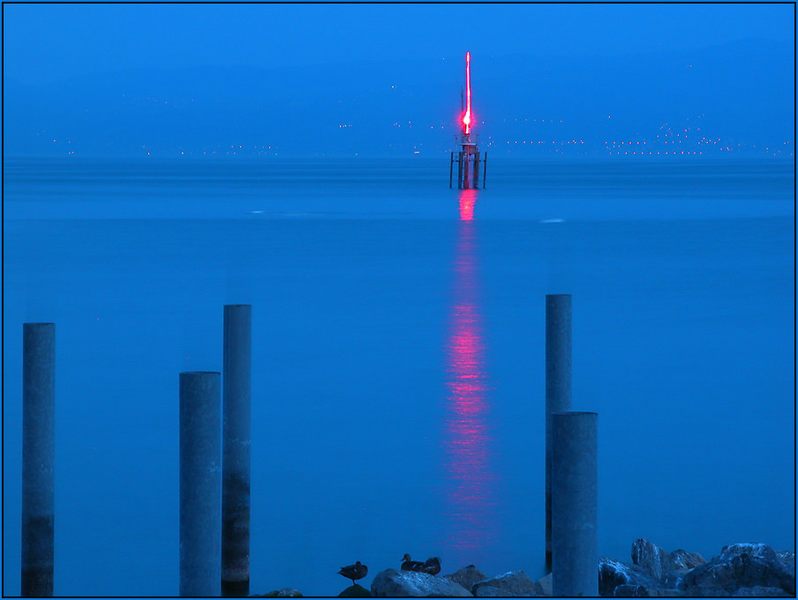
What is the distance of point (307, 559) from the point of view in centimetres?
767

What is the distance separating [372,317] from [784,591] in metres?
10.9

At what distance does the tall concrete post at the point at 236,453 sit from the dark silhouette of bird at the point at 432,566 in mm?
872

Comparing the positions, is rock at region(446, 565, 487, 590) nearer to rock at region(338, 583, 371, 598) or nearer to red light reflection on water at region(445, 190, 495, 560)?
rock at region(338, 583, 371, 598)

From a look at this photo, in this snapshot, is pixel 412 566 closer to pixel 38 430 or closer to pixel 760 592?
pixel 760 592

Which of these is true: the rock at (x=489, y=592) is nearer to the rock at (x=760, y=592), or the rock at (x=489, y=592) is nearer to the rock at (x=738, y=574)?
the rock at (x=738, y=574)

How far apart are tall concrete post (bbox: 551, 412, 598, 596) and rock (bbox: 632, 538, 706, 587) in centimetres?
177

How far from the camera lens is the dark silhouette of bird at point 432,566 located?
6.91m

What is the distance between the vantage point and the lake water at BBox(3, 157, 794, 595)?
816cm

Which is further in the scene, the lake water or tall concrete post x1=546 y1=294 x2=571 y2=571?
the lake water

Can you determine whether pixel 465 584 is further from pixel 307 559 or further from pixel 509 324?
pixel 509 324

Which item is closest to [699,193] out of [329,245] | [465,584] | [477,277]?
[329,245]

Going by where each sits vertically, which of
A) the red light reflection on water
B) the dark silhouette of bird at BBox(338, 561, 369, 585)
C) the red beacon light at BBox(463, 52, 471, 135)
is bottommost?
the dark silhouette of bird at BBox(338, 561, 369, 585)

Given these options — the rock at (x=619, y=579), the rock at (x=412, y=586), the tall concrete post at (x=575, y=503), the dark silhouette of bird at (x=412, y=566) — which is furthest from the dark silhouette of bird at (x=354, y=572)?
the tall concrete post at (x=575, y=503)

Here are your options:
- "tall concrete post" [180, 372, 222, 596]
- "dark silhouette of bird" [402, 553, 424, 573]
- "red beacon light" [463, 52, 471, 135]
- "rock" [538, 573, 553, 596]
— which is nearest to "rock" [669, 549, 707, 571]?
"rock" [538, 573, 553, 596]
